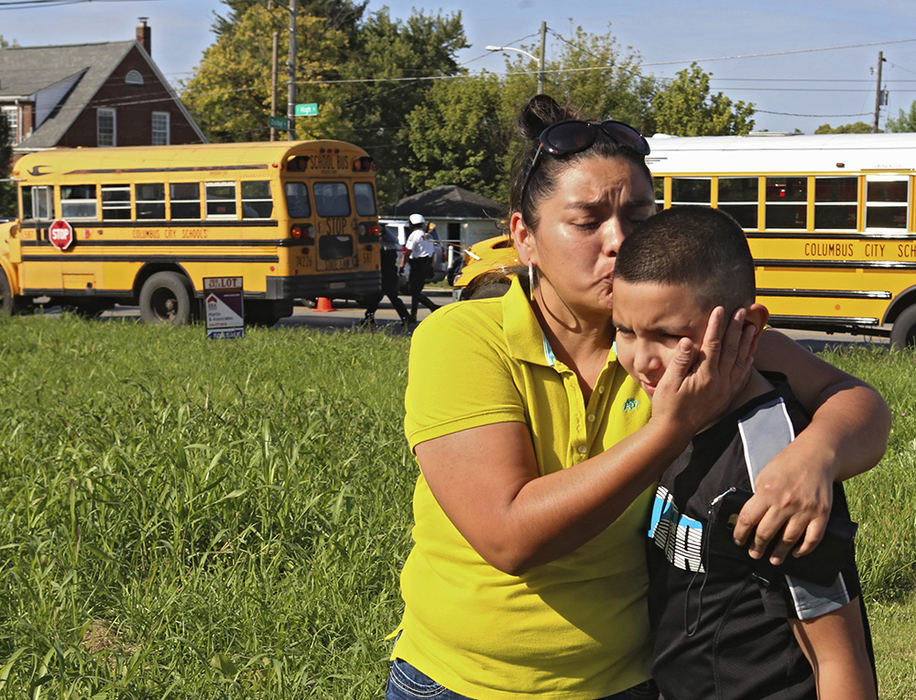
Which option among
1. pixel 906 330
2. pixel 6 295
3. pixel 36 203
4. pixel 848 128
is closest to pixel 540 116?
pixel 906 330

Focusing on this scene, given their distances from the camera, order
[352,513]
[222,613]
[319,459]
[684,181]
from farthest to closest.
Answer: [684,181] → [319,459] → [352,513] → [222,613]

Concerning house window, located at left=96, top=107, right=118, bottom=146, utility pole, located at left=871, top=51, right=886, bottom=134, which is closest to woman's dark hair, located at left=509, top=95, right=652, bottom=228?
house window, located at left=96, top=107, right=118, bottom=146

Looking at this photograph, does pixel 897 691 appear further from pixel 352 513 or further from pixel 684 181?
pixel 684 181

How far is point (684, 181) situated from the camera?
15.3 meters

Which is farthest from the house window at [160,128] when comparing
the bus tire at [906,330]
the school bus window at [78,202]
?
the bus tire at [906,330]

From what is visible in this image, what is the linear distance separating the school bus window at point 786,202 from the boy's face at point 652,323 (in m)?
13.5

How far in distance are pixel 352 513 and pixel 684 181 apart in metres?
11.2

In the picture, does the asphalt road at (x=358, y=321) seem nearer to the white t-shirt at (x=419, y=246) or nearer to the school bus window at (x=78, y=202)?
the white t-shirt at (x=419, y=246)

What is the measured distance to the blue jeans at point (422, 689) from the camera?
6.39 feet

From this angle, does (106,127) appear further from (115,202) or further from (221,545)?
(221,545)

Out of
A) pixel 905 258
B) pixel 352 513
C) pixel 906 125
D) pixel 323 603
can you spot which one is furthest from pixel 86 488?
pixel 906 125

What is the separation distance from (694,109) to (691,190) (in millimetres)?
28457

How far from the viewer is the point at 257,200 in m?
16.7

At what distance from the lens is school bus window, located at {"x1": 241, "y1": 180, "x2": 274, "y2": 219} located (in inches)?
656
